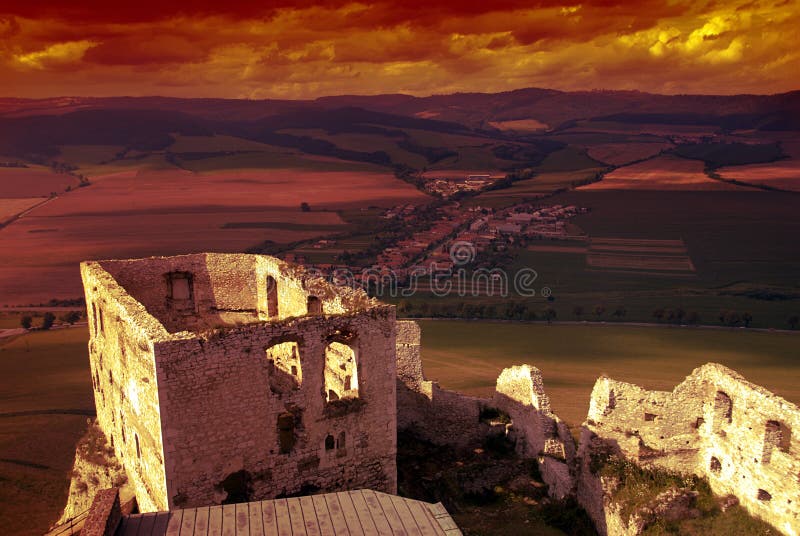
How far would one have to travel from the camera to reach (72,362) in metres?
36.8

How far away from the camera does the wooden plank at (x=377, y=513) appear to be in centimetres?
1020

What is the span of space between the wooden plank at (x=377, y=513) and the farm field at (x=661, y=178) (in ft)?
293

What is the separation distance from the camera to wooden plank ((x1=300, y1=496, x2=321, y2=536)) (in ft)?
33.0

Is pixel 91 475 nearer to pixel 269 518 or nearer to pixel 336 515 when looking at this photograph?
pixel 269 518

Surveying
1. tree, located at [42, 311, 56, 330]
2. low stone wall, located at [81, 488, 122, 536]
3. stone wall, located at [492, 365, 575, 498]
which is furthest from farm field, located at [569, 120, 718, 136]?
low stone wall, located at [81, 488, 122, 536]

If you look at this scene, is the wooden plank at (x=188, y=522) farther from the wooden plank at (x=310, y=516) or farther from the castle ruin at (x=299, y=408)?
the castle ruin at (x=299, y=408)

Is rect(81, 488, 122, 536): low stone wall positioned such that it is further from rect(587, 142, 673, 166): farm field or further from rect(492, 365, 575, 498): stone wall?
rect(587, 142, 673, 166): farm field

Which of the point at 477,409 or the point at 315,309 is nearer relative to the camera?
the point at 315,309

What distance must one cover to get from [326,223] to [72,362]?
1849 inches

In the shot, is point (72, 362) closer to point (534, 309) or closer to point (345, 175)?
point (534, 309)

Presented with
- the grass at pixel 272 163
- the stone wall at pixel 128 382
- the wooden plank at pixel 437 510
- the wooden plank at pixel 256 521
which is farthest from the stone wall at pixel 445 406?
the grass at pixel 272 163

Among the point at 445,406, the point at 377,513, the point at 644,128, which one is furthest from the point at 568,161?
the point at 377,513

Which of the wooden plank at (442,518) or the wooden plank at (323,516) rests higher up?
the wooden plank at (323,516)

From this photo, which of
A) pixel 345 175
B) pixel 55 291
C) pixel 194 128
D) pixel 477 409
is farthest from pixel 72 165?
pixel 477 409
